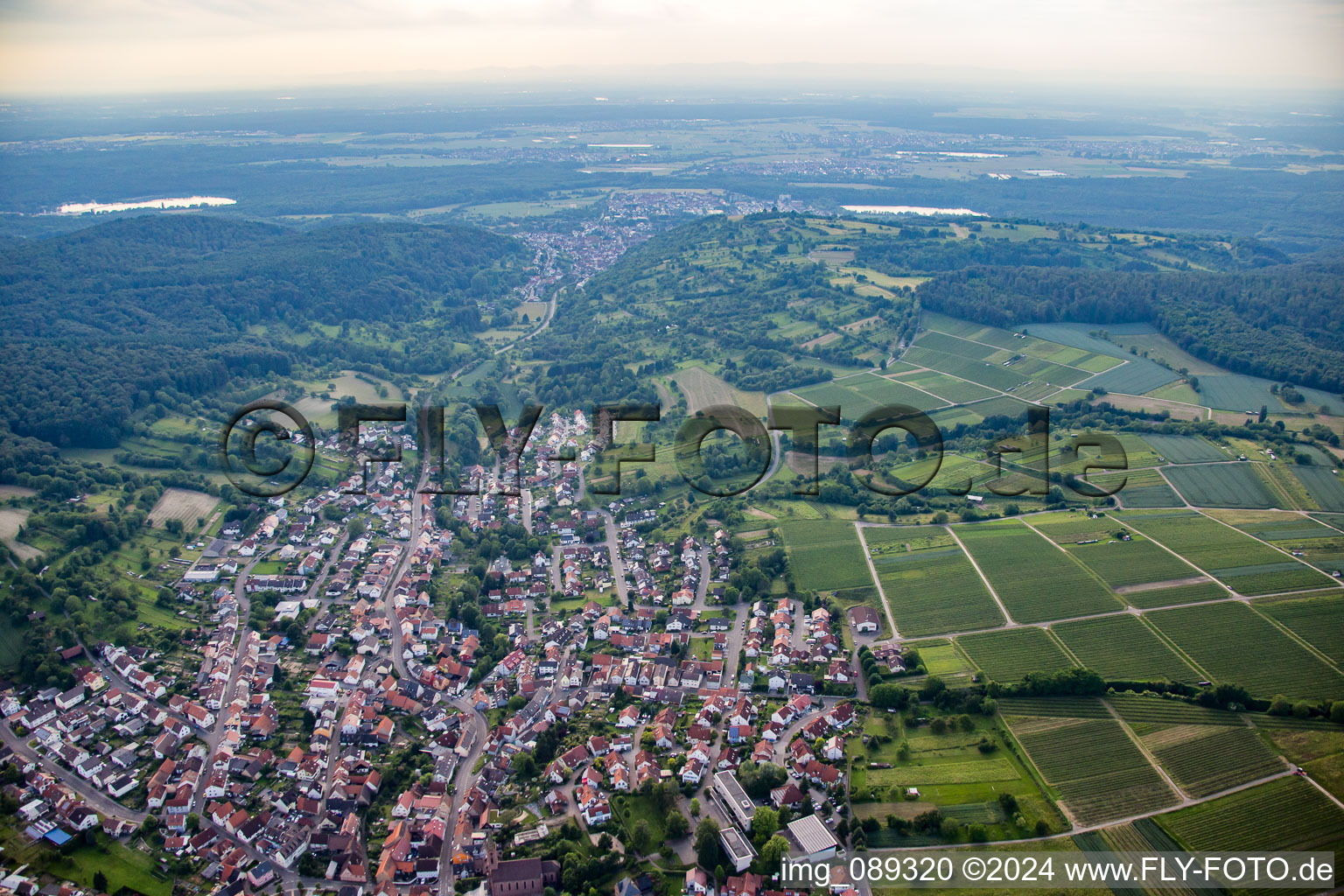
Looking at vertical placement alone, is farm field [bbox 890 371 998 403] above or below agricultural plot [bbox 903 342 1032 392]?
below

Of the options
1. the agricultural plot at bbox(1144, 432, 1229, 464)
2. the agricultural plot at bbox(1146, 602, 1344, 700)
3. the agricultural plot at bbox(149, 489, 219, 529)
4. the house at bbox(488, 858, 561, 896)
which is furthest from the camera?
the agricultural plot at bbox(1144, 432, 1229, 464)

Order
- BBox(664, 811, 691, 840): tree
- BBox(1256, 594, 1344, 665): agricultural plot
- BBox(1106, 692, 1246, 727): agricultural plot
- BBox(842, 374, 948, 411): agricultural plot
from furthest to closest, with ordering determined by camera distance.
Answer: BBox(842, 374, 948, 411): agricultural plot → BBox(1256, 594, 1344, 665): agricultural plot → BBox(1106, 692, 1246, 727): agricultural plot → BBox(664, 811, 691, 840): tree

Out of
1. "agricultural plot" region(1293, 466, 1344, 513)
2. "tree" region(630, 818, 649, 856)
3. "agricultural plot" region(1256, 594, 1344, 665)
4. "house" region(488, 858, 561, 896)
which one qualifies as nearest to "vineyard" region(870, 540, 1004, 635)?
"agricultural plot" region(1256, 594, 1344, 665)

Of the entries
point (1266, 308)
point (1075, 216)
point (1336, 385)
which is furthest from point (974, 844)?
point (1075, 216)

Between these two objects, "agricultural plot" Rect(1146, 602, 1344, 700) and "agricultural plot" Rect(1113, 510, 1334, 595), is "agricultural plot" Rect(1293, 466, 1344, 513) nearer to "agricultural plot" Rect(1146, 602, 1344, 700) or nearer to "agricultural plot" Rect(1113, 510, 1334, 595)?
"agricultural plot" Rect(1113, 510, 1334, 595)

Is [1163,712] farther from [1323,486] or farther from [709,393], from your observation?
[709,393]

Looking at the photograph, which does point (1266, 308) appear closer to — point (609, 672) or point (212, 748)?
point (609, 672)
